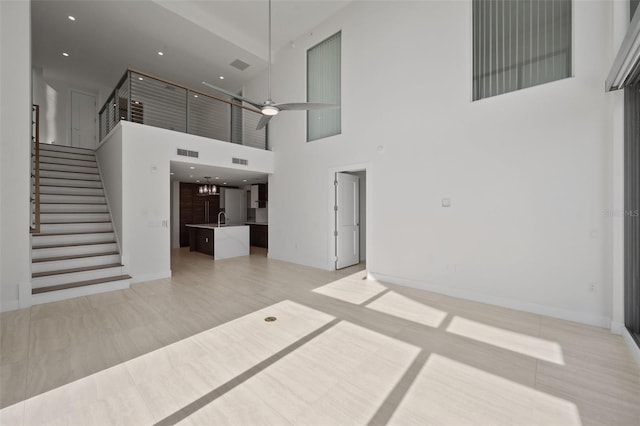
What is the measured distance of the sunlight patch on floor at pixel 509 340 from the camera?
8.65 ft

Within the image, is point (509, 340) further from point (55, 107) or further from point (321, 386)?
point (55, 107)

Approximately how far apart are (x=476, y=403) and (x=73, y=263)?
6.16 meters

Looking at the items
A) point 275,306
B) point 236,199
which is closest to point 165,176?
point 275,306

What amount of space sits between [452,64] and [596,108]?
199 cm

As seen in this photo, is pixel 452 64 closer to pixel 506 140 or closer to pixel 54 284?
pixel 506 140

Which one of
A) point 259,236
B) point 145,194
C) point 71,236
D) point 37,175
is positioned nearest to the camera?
point 37,175

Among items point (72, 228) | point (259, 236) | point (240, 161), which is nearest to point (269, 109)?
point (240, 161)

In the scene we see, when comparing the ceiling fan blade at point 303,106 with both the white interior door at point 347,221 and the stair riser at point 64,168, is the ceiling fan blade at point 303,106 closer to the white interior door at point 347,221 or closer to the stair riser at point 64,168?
the white interior door at point 347,221

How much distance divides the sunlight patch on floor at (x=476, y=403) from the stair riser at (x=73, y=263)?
18.2 ft

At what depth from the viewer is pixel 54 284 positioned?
436 centimetres

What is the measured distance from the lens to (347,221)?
21.4 ft

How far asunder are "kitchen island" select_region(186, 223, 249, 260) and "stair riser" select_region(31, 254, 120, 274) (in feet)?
8.54

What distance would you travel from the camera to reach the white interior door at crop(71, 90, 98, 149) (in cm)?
921

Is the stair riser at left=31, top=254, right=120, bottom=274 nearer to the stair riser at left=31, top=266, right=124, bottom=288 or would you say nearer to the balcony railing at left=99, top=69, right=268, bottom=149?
the stair riser at left=31, top=266, right=124, bottom=288
